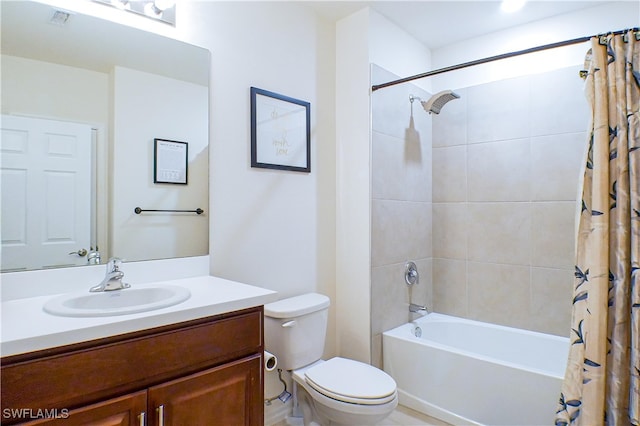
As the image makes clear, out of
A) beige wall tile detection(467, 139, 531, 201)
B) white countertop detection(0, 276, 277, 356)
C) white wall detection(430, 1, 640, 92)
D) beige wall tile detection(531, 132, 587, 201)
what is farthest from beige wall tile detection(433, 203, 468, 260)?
white countertop detection(0, 276, 277, 356)

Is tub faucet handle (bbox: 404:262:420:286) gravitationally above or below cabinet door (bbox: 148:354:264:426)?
above

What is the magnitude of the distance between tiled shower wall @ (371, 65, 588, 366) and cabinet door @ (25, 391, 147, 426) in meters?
1.51

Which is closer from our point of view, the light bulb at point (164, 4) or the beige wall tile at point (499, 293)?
the light bulb at point (164, 4)

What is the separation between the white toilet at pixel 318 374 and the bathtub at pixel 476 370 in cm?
53

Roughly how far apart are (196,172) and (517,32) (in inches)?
94.5

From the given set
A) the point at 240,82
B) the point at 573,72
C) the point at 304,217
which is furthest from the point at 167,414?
the point at 573,72

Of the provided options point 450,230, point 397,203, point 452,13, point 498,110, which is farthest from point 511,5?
point 450,230

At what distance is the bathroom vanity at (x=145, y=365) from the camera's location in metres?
0.91

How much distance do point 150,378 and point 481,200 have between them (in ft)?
7.98

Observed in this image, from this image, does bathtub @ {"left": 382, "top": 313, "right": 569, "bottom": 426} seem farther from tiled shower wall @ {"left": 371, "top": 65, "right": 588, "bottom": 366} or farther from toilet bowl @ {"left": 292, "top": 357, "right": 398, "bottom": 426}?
toilet bowl @ {"left": 292, "top": 357, "right": 398, "bottom": 426}

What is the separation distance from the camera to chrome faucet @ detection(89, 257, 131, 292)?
1.39 metres

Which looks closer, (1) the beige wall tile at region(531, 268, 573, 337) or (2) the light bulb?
(2) the light bulb

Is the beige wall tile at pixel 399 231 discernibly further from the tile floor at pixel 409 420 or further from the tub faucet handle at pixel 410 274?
the tile floor at pixel 409 420

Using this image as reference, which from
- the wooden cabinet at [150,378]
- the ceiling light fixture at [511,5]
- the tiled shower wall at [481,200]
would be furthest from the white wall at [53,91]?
the ceiling light fixture at [511,5]
